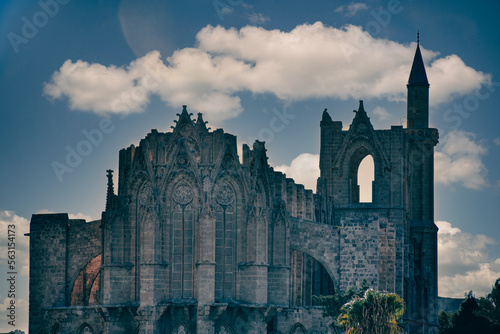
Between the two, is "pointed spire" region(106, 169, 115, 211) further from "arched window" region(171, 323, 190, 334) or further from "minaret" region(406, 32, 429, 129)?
"minaret" region(406, 32, 429, 129)

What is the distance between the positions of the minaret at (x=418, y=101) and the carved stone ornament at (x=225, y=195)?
2895cm

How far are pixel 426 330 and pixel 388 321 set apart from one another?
2950 cm

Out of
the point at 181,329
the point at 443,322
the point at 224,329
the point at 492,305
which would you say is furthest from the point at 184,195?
the point at 443,322

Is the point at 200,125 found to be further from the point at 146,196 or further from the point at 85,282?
the point at 85,282

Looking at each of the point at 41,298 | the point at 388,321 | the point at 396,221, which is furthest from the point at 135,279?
the point at 396,221

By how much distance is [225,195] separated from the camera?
78.9 metres

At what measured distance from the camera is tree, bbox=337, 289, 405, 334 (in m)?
74.7

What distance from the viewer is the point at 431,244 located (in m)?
105

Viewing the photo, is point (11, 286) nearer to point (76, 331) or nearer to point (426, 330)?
point (76, 331)

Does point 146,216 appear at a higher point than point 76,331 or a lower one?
higher

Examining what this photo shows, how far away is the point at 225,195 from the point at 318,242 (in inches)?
328

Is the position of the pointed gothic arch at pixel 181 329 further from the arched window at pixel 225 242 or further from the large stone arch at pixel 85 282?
the large stone arch at pixel 85 282

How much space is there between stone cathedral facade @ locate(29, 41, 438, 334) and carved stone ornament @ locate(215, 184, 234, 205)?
0.20ft

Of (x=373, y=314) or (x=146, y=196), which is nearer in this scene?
(x=373, y=314)
